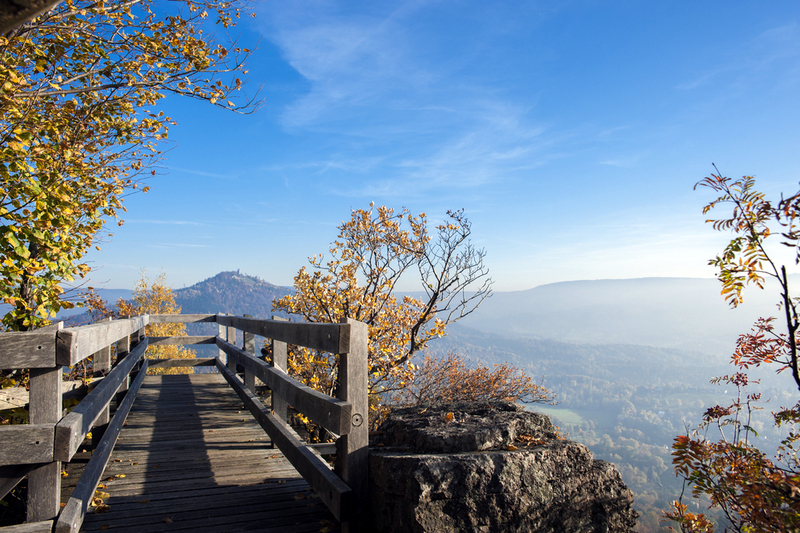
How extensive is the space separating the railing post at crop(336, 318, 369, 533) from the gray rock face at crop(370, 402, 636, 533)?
2.6 inches

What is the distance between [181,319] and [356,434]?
24.7ft

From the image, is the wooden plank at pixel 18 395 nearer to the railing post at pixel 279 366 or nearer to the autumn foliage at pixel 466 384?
the railing post at pixel 279 366

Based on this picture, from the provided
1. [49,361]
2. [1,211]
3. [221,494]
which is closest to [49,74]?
[1,211]

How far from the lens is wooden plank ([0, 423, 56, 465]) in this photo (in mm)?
2275

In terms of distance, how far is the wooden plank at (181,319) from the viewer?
867 centimetres

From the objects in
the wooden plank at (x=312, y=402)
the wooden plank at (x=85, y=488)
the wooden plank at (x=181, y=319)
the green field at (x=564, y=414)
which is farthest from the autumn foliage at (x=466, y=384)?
the green field at (x=564, y=414)

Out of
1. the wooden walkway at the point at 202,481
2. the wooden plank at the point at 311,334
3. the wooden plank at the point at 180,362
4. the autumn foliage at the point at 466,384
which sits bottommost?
the autumn foliage at the point at 466,384

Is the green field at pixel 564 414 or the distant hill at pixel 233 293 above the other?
the distant hill at pixel 233 293

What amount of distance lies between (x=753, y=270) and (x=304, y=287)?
7.77m

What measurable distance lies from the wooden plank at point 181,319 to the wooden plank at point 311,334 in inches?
187

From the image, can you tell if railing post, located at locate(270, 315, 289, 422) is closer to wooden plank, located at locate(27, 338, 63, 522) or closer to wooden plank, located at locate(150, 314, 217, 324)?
wooden plank, located at locate(27, 338, 63, 522)

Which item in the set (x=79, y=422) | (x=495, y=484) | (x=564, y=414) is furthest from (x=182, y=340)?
(x=564, y=414)

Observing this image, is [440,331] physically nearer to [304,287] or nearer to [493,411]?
[304,287]

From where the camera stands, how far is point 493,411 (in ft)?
11.1
